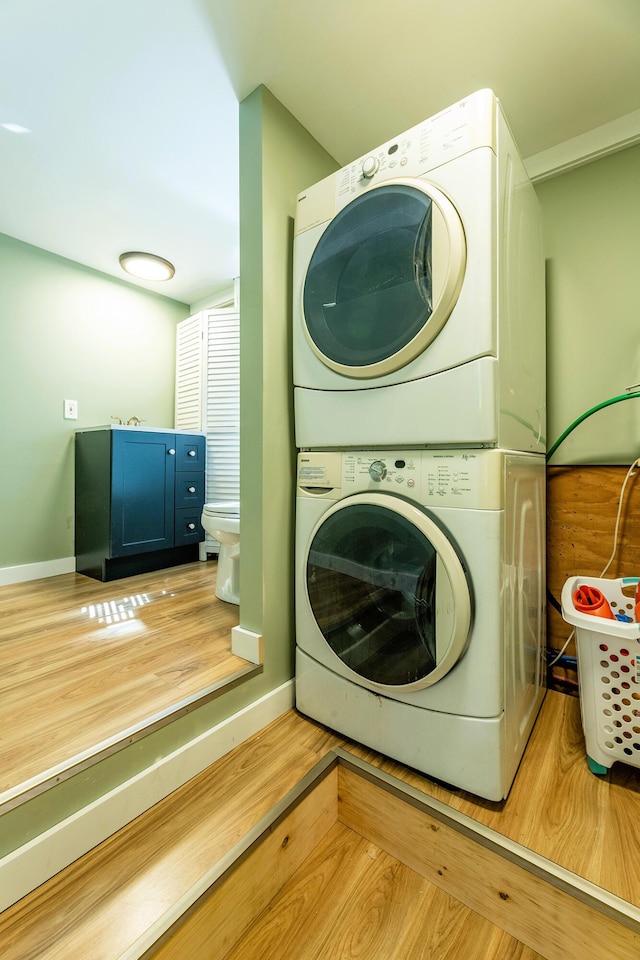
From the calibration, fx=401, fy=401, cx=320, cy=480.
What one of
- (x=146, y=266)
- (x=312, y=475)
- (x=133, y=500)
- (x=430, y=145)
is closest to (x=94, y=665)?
(x=312, y=475)

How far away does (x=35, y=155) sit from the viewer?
67.5 inches

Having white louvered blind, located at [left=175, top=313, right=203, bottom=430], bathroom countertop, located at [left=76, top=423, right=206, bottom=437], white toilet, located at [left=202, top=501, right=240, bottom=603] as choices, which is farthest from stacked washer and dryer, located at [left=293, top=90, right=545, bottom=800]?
white louvered blind, located at [left=175, top=313, right=203, bottom=430]

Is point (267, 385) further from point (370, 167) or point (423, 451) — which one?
point (370, 167)

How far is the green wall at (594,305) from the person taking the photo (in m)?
1.47

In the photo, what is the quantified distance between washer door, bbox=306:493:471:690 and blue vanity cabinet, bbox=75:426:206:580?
160cm

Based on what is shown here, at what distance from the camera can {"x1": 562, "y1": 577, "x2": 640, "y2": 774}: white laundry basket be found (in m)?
0.98

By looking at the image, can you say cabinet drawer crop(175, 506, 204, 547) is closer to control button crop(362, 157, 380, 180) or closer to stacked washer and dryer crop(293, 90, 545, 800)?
stacked washer and dryer crop(293, 90, 545, 800)

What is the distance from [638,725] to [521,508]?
0.58 m

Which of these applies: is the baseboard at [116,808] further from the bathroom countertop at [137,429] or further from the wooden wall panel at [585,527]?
the bathroom countertop at [137,429]

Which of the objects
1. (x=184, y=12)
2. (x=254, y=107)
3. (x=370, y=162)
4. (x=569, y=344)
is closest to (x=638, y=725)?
(x=569, y=344)

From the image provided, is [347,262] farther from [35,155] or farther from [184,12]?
[35,155]

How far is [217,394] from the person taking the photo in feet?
9.36

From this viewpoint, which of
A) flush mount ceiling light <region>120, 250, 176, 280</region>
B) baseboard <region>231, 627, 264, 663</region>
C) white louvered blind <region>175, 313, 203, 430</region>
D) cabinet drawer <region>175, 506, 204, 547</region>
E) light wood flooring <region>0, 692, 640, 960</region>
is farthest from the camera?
white louvered blind <region>175, 313, 203, 430</region>

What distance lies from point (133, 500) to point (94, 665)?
4.01 feet
